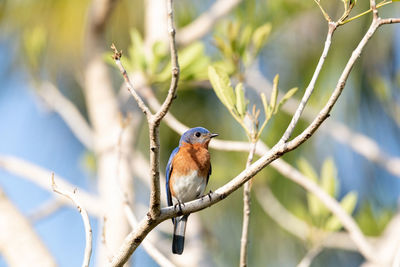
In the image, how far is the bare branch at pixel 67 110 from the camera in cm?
623

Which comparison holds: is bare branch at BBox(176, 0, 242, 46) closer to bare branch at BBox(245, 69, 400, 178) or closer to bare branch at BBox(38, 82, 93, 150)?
bare branch at BBox(245, 69, 400, 178)

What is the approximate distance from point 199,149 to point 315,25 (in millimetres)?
4630

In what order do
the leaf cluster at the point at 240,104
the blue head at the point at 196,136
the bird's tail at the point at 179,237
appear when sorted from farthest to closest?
the blue head at the point at 196,136
the bird's tail at the point at 179,237
the leaf cluster at the point at 240,104

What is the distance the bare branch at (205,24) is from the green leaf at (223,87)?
283 cm

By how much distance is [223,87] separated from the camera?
329 centimetres

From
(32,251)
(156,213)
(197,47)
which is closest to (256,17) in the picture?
(197,47)

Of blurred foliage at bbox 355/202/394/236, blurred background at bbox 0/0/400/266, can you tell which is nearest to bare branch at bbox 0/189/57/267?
blurred background at bbox 0/0/400/266

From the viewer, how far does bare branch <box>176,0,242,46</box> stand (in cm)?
612

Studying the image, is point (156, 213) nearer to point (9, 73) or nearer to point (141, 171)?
point (141, 171)

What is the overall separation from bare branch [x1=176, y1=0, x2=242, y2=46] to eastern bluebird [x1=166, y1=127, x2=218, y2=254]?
189 centimetres

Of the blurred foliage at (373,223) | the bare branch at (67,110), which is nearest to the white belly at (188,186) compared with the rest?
the bare branch at (67,110)

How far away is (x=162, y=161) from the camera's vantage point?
8.83 metres

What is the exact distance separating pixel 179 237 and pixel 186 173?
1.55 ft

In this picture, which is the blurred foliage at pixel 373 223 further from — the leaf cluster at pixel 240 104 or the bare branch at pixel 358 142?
the leaf cluster at pixel 240 104
